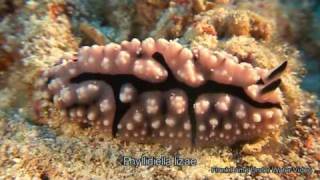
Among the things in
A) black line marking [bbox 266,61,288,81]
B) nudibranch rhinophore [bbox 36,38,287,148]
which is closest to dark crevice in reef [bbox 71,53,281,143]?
nudibranch rhinophore [bbox 36,38,287,148]

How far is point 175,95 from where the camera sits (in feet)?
6.97

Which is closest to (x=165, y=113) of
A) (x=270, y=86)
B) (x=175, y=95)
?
(x=175, y=95)

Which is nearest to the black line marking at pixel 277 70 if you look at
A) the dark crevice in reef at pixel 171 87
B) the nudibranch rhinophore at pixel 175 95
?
the nudibranch rhinophore at pixel 175 95

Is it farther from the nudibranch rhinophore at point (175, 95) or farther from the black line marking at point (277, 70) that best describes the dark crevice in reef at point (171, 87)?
the black line marking at point (277, 70)

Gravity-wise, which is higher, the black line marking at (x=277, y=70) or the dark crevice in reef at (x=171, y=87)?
the black line marking at (x=277, y=70)

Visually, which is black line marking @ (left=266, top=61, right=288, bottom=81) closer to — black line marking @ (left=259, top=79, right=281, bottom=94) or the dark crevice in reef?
black line marking @ (left=259, top=79, right=281, bottom=94)

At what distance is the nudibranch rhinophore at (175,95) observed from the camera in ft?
6.97

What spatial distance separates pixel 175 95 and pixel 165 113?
0.13 meters

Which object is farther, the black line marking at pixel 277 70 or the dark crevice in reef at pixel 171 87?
the dark crevice in reef at pixel 171 87

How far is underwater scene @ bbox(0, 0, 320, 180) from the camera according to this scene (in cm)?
213

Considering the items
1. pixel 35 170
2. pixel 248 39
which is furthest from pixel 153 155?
pixel 248 39

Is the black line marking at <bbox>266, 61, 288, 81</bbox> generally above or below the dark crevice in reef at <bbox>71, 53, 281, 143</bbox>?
above

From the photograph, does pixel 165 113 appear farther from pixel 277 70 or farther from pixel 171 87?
pixel 277 70

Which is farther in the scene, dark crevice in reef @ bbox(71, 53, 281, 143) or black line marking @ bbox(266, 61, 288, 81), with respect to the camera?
dark crevice in reef @ bbox(71, 53, 281, 143)
